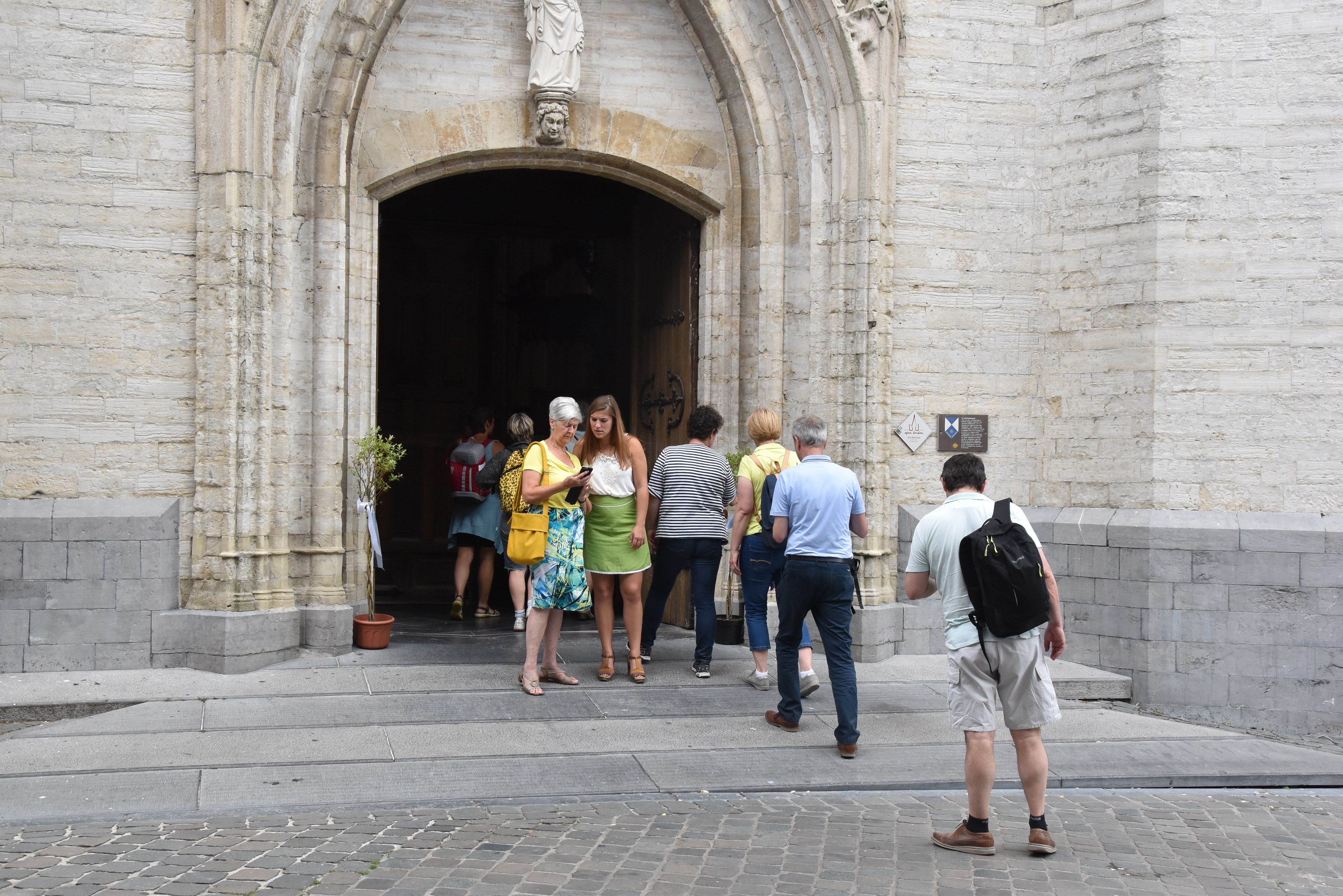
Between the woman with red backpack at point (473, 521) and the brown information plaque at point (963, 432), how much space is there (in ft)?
11.7

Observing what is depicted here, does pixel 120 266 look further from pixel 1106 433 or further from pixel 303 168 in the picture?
pixel 1106 433

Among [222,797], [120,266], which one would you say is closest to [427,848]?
[222,797]

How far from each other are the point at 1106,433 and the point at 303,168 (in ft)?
19.7

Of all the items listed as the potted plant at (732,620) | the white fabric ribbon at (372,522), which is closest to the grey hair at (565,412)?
the potted plant at (732,620)

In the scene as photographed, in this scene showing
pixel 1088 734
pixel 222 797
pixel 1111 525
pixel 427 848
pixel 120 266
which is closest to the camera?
pixel 427 848

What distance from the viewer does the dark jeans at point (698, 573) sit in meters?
7.70

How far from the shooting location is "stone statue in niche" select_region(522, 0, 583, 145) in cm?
877

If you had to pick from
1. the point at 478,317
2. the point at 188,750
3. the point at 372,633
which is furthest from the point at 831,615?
the point at 478,317

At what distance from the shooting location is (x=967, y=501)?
5.05 metres

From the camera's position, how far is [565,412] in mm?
7105

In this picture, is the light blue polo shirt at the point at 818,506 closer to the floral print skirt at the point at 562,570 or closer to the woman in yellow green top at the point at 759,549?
the woman in yellow green top at the point at 759,549

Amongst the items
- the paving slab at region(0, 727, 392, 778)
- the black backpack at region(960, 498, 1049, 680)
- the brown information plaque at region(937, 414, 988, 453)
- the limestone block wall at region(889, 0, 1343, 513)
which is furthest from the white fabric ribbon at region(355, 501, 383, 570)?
the black backpack at region(960, 498, 1049, 680)

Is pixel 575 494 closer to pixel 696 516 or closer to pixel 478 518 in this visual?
pixel 696 516

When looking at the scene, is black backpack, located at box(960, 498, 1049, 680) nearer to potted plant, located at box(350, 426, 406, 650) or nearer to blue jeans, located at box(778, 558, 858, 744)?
blue jeans, located at box(778, 558, 858, 744)
